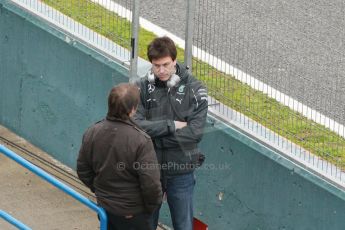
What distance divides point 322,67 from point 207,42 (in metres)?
1.10

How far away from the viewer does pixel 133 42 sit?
1001 centimetres

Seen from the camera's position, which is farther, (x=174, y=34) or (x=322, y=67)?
(x=174, y=34)

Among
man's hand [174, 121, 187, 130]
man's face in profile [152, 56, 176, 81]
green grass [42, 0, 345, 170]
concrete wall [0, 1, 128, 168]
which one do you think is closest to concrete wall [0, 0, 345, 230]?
concrete wall [0, 1, 128, 168]

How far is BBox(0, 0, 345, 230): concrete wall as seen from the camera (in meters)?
9.32

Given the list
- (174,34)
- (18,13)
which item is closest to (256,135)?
(174,34)

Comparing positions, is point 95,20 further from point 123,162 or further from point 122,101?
point 123,162

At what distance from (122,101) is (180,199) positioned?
1394mm

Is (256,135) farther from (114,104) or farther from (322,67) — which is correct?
(114,104)

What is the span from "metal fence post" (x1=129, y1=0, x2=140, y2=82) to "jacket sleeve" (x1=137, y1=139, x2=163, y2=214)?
2.10m

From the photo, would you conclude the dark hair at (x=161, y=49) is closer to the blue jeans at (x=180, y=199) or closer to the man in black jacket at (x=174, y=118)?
the man in black jacket at (x=174, y=118)

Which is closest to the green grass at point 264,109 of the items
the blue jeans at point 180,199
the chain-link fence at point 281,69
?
the chain-link fence at point 281,69

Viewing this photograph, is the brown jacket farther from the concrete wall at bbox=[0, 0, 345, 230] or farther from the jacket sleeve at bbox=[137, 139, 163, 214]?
the concrete wall at bbox=[0, 0, 345, 230]

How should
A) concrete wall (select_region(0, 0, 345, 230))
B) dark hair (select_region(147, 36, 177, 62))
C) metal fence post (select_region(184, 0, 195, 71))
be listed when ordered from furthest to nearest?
1. metal fence post (select_region(184, 0, 195, 71))
2. concrete wall (select_region(0, 0, 345, 230))
3. dark hair (select_region(147, 36, 177, 62))

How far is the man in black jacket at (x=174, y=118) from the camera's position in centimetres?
880
